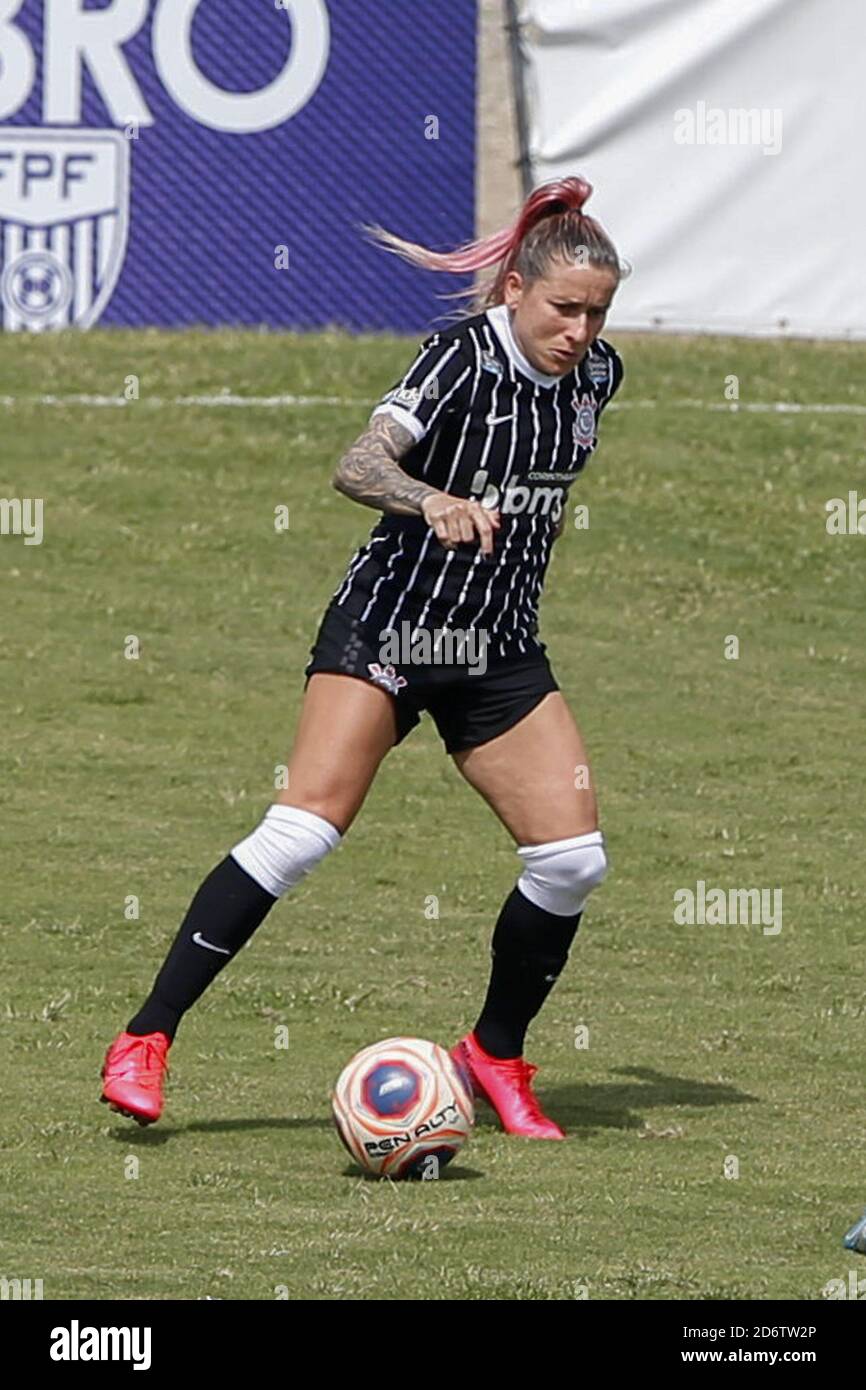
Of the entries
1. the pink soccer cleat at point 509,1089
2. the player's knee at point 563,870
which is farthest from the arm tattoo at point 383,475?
the pink soccer cleat at point 509,1089

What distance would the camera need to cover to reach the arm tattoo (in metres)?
6.61

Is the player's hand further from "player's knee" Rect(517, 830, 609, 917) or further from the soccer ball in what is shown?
the soccer ball

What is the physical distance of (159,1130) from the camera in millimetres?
7176

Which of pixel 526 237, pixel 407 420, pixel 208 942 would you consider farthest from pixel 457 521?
pixel 208 942

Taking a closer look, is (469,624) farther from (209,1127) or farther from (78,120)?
(78,120)

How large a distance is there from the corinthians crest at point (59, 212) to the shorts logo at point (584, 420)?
9376 millimetres

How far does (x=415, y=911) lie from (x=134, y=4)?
7901 millimetres

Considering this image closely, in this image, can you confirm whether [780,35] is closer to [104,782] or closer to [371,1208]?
[104,782]

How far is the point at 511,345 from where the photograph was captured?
7.01 meters

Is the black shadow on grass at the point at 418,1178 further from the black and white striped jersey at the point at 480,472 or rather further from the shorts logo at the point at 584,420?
the shorts logo at the point at 584,420

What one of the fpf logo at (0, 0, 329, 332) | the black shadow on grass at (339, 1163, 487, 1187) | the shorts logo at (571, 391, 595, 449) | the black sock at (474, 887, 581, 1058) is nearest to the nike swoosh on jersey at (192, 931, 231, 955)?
the black shadow on grass at (339, 1163, 487, 1187)

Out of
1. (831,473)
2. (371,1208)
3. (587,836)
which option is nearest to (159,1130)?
(371,1208)

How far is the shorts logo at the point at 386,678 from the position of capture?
6965 millimetres

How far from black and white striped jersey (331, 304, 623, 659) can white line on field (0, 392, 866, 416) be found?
914cm
